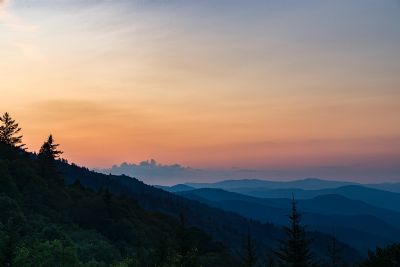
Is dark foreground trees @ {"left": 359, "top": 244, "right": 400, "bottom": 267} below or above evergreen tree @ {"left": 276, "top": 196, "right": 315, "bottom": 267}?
below

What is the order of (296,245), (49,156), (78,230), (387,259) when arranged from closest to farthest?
(296,245) → (387,259) → (78,230) → (49,156)

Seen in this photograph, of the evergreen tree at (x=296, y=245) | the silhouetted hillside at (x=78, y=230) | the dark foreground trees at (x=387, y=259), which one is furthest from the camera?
the silhouetted hillside at (x=78, y=230)

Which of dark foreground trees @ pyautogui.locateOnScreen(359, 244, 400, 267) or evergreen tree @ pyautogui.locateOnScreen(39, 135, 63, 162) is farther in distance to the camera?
evergreen tree @ pyautogui.locateOnScreen(39, 135, 63, 162)

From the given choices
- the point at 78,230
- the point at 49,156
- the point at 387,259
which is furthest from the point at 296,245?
the point at 49,156

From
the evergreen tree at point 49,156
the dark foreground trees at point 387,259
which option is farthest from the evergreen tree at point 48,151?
the dark foreground trees at point 387,259

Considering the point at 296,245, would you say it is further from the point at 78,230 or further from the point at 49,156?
the point at 49,156

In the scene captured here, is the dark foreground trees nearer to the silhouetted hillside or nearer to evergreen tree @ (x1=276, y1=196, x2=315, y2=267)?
evergreen tree @ (x1=276, y1=196, x2=315, y2=267)

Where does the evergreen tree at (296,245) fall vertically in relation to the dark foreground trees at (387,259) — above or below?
above

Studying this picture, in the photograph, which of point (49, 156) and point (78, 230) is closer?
point (78, 230)

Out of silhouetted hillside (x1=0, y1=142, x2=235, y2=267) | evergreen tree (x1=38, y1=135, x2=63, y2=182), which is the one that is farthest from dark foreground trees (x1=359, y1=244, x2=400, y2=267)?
evergreen tree (x1=38, y1=135, x2=63, y2=182)

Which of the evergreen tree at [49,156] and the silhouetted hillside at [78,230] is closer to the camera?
the silhouetted hillside at [78,230]

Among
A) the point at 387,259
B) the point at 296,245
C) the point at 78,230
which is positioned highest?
the point at 296,245

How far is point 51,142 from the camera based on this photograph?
10150cm

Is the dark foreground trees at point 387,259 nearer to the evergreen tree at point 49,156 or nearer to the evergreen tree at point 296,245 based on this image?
the evergreen tree at point 296,245
